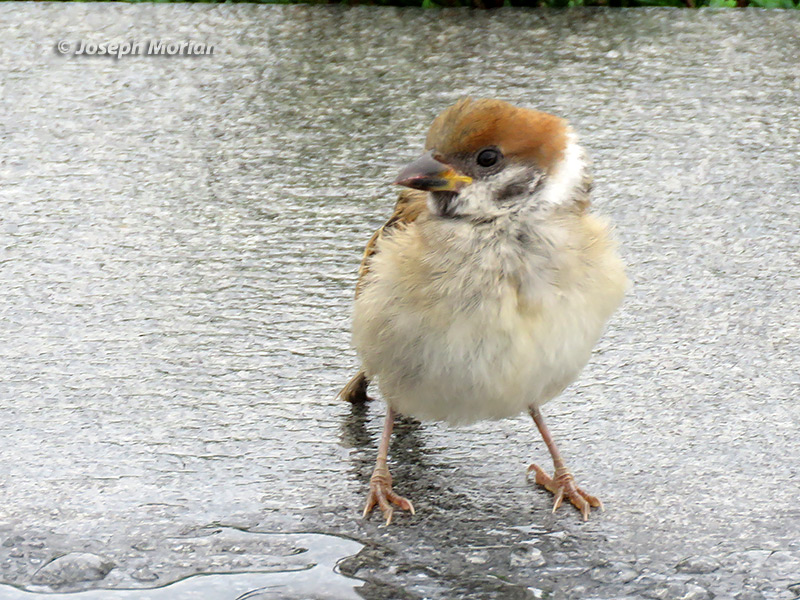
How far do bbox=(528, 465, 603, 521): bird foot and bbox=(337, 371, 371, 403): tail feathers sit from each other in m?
0.73

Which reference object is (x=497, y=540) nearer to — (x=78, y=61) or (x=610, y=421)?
(x=610, y=421)

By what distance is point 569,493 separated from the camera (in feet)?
10.2

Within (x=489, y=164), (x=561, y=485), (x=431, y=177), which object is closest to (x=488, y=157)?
(x=489, y=164)

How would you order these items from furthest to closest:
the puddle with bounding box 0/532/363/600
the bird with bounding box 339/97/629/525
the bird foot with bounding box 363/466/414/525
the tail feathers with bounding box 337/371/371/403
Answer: the tail feathers with bounding box 337/371/371/403 < the bird foot with bounding box 363/466/414/525 < the bird with bounding box 339/97/629/525 < the puddle with bounding box 0/532/363/600

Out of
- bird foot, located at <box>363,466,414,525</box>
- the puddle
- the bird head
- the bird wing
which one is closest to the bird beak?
the bird head

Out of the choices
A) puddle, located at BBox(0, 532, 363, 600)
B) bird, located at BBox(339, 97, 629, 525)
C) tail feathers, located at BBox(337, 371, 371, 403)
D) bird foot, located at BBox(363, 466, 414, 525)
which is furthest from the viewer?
tail feathers, located at BBox(337, 371, 371, 403)

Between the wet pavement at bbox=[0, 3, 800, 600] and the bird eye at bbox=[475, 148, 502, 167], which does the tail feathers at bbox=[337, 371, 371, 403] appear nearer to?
the wet pavement at bbox=[0, 3, 800, 600]

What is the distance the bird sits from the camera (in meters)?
2.87

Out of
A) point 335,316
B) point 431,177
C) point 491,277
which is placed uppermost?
point 431,177

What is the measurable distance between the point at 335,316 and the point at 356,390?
553 millimetres

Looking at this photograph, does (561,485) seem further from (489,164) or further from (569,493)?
(489,164)

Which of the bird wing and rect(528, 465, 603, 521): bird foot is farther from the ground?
the bird wing

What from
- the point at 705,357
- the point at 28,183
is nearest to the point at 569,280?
the point at 705,357

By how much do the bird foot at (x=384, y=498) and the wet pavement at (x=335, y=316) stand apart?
→ 4cm
